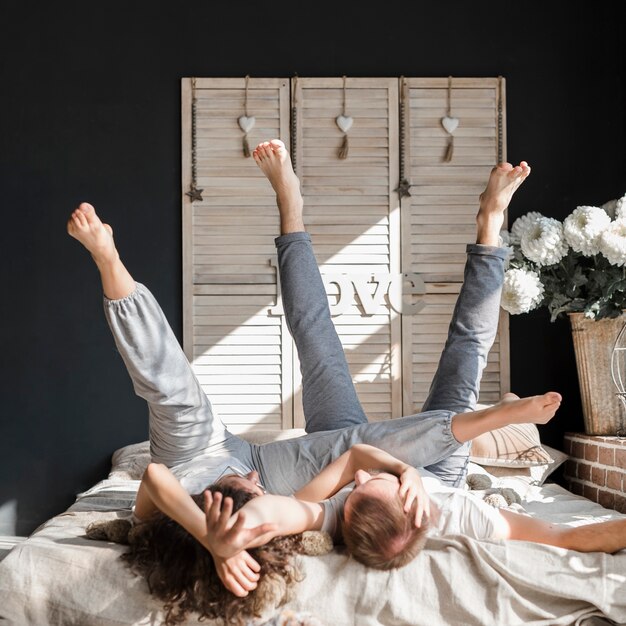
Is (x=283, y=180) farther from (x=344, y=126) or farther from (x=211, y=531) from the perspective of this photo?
(x=344, y=126)

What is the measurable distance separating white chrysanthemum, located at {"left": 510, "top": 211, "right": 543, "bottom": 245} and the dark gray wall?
1.00 feet

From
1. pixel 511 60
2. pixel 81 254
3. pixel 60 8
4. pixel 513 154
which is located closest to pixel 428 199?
pixel 513 154

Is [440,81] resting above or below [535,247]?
above

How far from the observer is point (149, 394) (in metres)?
2.07

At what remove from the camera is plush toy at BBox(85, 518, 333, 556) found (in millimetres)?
1674

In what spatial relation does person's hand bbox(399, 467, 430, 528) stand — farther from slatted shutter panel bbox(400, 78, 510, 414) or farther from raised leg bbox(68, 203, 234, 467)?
slatted shutter panel bbox(400, 78, 510, 414)

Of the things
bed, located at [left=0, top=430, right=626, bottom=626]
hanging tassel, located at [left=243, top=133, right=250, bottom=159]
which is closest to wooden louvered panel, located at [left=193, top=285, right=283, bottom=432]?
hanging tassel, located at [left=243, top=133, right=250, bottom=159]

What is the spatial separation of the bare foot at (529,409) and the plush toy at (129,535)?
496 millimetres

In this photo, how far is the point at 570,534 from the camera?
1.77 meters

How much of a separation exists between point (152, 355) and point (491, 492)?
1.19 meters

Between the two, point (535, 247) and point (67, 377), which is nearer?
point (535, 247)

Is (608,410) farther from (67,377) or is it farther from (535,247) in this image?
(67,377)

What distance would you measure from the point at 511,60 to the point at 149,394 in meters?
2.63

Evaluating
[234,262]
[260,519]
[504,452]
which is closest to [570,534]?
[260,519]
